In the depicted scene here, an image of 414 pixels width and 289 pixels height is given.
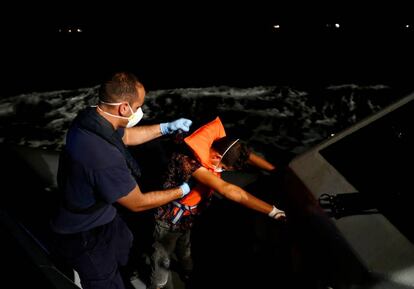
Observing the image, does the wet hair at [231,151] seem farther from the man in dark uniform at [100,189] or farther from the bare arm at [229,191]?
the man in dark uniform at [100,189]

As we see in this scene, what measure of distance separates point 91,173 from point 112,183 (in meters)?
0.13

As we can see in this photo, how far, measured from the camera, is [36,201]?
3213 millimetres

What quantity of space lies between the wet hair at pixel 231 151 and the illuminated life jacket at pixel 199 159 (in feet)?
0.28

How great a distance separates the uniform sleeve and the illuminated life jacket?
1.59 feet

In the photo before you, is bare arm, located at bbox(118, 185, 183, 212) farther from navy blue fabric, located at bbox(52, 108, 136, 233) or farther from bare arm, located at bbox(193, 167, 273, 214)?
bare arm, located at bbox(193, 167, 273, 214)

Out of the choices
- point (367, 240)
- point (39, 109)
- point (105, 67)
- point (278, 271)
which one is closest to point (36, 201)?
point (278, 271)

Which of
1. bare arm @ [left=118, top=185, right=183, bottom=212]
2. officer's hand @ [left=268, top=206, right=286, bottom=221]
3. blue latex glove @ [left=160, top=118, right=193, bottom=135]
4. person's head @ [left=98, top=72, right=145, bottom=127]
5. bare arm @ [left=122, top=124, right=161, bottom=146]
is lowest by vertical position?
officer's hand @ [left=268, top=206, right=286, bottom=221]

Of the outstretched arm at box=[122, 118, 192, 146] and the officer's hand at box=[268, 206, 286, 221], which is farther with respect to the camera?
the outstretched arm at box=[122, 118, 192, 146]

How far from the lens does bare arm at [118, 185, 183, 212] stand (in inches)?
84.7

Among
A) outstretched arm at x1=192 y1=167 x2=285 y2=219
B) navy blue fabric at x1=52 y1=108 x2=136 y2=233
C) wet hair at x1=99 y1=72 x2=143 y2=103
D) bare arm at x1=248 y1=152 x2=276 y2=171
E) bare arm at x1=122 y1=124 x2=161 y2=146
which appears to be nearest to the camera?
navy blue fabric at x1=52 y1=108 x2=136 y2=233

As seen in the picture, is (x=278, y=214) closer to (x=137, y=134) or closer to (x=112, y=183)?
(x=112, y=183)

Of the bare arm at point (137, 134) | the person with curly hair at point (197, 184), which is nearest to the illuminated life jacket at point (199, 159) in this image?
the person with curly hair at point (197, 184)

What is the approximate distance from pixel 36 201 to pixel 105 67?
308 inches

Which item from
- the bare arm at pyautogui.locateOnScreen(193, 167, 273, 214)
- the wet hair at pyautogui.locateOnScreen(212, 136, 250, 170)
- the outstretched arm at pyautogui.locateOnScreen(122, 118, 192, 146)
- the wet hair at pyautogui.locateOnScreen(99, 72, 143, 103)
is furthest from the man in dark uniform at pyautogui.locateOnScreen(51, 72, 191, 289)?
the outstretched arm at pyautogui.locateOnScreen(122, 118, 192, 146)
